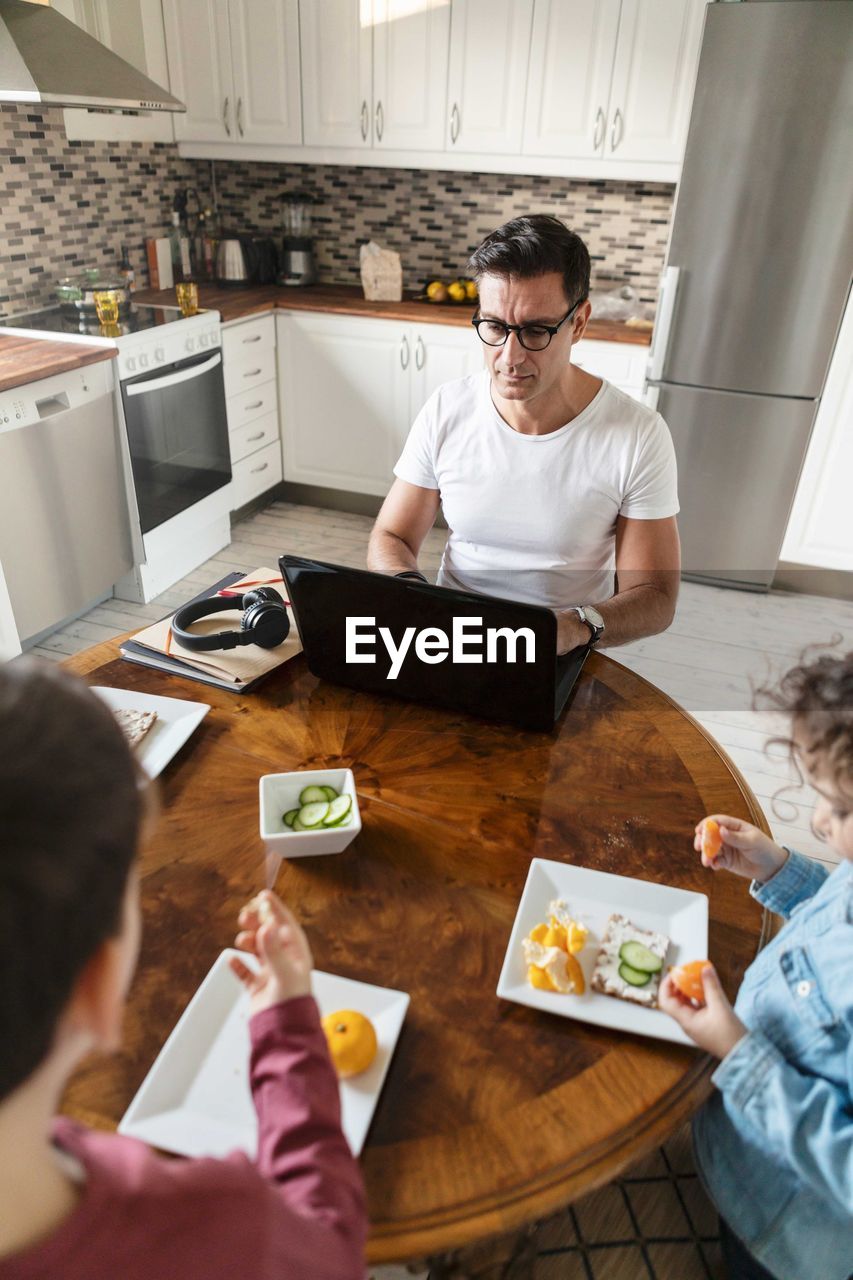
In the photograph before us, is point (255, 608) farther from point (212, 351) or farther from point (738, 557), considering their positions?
point (738, 557)

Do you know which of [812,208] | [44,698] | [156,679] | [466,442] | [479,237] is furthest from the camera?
[479,237]

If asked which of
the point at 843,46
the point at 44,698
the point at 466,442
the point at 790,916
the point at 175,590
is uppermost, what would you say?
the point at 843,46

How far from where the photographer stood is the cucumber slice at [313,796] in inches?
42.8

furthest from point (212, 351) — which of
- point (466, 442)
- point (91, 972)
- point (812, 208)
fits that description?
point (91, 972)

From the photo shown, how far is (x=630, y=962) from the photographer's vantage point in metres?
0.92

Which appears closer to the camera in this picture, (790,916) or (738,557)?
(790,916)

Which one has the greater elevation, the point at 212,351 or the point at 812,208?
the point at 812,208

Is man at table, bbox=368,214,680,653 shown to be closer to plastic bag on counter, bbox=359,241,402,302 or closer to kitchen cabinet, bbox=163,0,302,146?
plastic bag on counter, bbox=359,241,402,302

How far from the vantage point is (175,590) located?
3.35 metres

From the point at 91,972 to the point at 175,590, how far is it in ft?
9.72

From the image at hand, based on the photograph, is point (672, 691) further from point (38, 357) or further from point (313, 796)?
point (38, 357)

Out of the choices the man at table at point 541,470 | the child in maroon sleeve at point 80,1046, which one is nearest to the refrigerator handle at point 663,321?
the man at table at point 541,470

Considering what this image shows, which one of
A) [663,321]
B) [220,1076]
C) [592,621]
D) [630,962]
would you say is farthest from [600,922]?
[663,321]

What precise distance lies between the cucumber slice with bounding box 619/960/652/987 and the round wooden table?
0.06 metres
